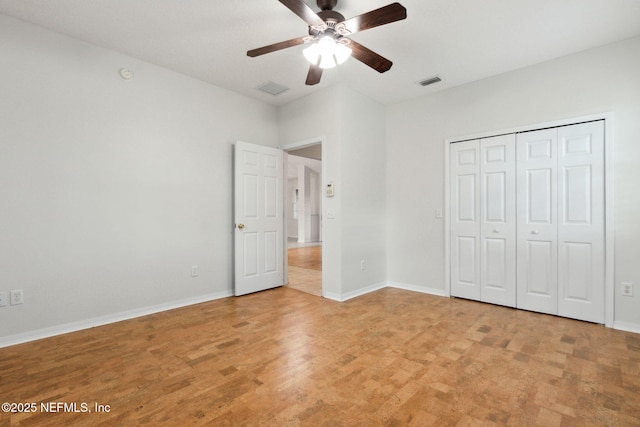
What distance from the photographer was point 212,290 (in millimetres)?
3955

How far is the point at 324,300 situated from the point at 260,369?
1.78 meters

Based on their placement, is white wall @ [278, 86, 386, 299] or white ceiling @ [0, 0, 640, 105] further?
white wall @ [278, 86, 386, 299]

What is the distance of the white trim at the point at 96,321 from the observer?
2605 mm

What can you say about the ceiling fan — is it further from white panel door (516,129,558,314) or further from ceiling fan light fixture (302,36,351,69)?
white panel door (516,129,558,314)

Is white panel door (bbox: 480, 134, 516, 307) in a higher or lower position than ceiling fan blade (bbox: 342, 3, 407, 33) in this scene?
lower

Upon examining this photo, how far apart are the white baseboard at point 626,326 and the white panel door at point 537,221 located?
0.47 meters

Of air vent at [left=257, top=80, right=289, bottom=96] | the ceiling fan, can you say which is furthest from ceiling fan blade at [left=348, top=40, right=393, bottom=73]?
air vent at [left=257, top=80, right=289, bottom=96]

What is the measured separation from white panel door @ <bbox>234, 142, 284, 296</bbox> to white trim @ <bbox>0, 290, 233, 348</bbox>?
1.94 ft

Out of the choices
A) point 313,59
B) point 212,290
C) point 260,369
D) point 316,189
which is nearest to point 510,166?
point 313,59

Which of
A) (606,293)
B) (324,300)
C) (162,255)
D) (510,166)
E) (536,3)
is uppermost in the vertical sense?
(536,3)

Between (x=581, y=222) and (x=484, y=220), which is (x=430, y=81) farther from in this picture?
(x=581, y=222)

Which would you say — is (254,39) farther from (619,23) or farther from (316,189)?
(316,189)

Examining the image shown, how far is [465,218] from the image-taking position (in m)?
3.92

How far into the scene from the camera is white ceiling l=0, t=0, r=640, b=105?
245 cm
